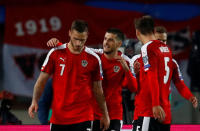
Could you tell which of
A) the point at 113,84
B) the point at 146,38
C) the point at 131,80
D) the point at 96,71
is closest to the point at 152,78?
the point at 146,38

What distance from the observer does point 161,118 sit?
173 inches

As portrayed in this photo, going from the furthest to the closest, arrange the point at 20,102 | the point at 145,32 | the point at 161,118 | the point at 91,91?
the point at 20,102, the point at 91,91, the point at 145,32, the point at 161,118

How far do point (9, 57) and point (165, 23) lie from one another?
2.82 m

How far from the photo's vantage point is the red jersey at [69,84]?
4859 millimetres

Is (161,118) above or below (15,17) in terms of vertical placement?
below

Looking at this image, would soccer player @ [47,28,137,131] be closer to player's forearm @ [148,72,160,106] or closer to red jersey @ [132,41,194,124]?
red jersey @ [132,41,194,124]

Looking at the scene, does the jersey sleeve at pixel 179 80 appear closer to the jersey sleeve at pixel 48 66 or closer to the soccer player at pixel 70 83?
the soccer player at pixel 70 83

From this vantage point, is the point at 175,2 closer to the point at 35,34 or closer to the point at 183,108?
the point at 183,108

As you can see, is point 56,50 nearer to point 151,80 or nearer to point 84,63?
point 84,63

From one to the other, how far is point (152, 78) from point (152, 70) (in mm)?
76

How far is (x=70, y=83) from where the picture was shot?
16.0ft

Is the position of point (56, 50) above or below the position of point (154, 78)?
above

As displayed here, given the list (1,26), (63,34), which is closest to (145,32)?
(63,34)

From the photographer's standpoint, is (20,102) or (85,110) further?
(20,102)
